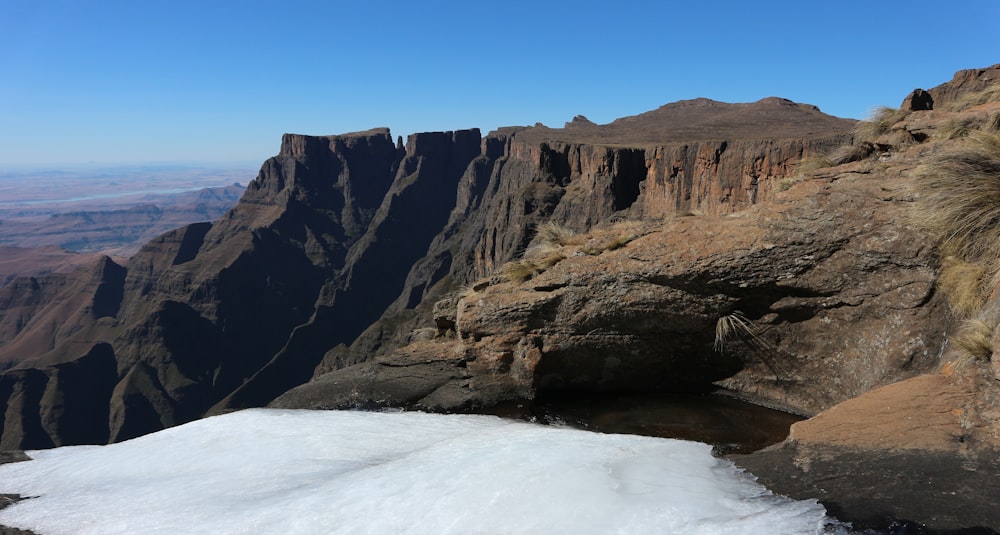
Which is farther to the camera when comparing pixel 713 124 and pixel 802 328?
pixel 713 124

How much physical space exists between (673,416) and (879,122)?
8180 millimetres

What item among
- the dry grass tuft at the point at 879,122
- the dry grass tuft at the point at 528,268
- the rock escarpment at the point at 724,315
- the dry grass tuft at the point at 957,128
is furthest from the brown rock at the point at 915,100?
the dry grass tuft at the point at 528,268

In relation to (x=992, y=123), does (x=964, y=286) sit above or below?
below

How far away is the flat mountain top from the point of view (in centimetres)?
5562

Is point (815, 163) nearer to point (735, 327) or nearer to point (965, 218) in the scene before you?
point (965, 218)

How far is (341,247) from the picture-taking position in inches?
5123

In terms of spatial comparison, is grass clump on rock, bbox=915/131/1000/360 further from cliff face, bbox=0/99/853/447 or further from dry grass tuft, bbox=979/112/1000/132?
cliff face, bbox=0/99/853/447

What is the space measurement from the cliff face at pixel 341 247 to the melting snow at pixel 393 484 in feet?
107

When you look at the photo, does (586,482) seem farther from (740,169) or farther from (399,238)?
(399,238)

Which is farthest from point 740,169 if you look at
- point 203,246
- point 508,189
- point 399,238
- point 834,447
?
point 203,246

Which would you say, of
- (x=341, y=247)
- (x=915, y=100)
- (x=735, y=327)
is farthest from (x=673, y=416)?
(x=341, y=247)

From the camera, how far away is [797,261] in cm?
617

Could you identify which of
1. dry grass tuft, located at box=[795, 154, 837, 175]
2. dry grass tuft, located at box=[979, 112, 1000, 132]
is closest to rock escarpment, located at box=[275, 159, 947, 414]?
dry grass tuft, located at box=[795, 154, 837, 175]

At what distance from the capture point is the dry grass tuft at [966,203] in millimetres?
5238
